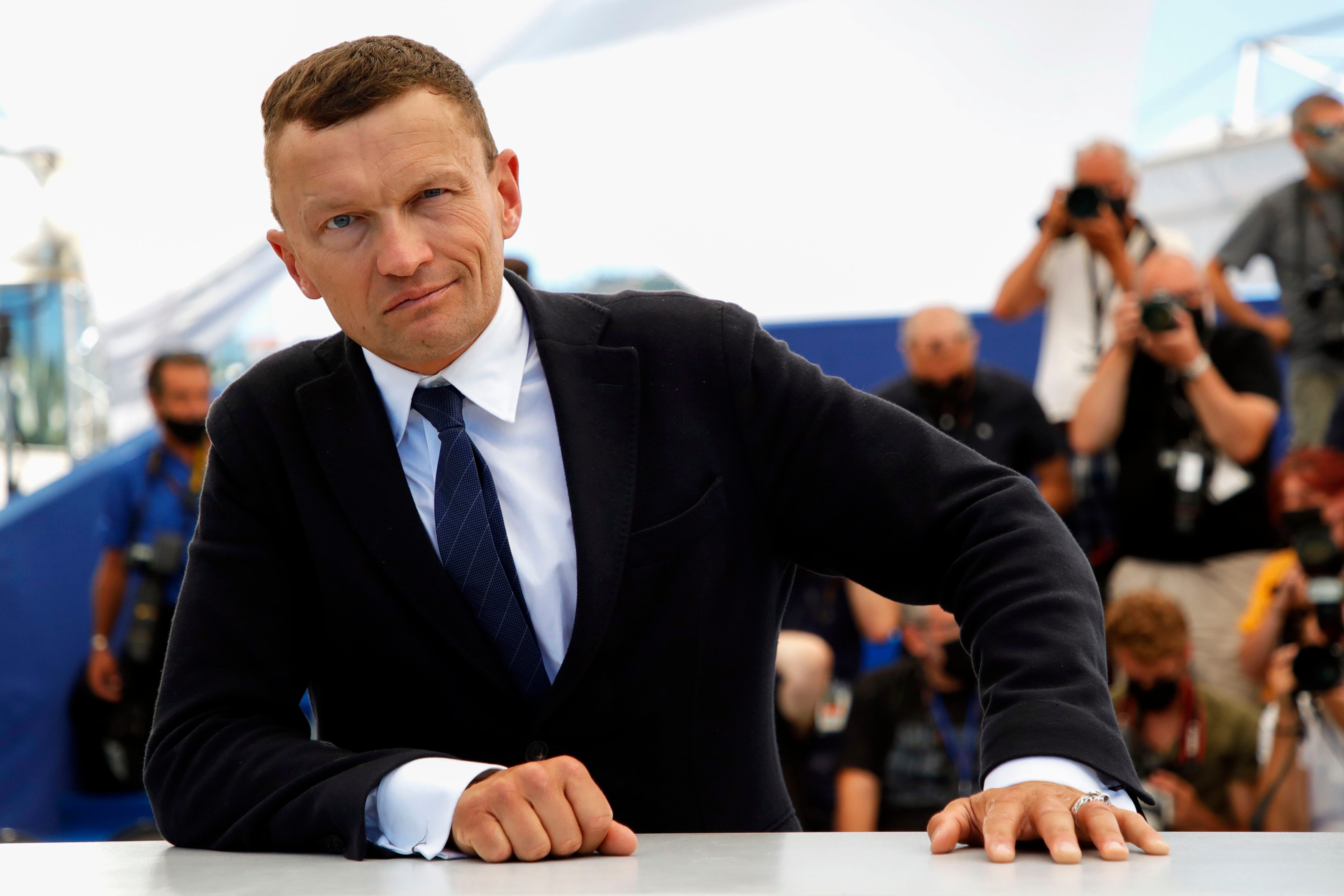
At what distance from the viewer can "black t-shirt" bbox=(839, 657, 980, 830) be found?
10.2 ft

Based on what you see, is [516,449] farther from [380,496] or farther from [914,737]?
[914,737]

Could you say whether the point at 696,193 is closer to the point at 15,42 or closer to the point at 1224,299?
the point at 1224,299

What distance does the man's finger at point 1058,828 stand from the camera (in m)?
0.81

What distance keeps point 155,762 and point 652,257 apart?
362 centimetres

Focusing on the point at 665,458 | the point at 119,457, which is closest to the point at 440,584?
the point at 665,458

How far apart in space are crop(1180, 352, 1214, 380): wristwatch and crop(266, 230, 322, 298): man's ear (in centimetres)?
247

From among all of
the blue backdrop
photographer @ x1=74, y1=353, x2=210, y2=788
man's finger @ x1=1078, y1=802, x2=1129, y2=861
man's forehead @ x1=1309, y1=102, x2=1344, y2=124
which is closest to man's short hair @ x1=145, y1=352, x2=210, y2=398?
photographer @ x1=74, y1=353, x2=210, y2=788

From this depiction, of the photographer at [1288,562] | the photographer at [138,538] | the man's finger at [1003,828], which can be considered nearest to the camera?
the man's finger at [1003,828]

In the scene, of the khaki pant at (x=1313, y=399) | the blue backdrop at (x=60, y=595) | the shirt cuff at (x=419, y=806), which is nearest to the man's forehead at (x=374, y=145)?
the shirt cuff at (x=419, y=806)

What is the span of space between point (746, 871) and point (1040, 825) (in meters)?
0.21

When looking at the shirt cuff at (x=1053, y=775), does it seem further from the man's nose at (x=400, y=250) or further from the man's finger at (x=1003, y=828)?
the man's nose at (x=400, y=250)

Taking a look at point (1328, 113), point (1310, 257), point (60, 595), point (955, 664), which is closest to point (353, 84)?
point (955, 664)

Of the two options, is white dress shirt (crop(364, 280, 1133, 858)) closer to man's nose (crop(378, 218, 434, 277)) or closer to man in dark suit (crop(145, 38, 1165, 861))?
man in dark suit (crop(145, 38, 1165, 861))

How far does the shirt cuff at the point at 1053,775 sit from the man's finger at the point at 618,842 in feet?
0.84
